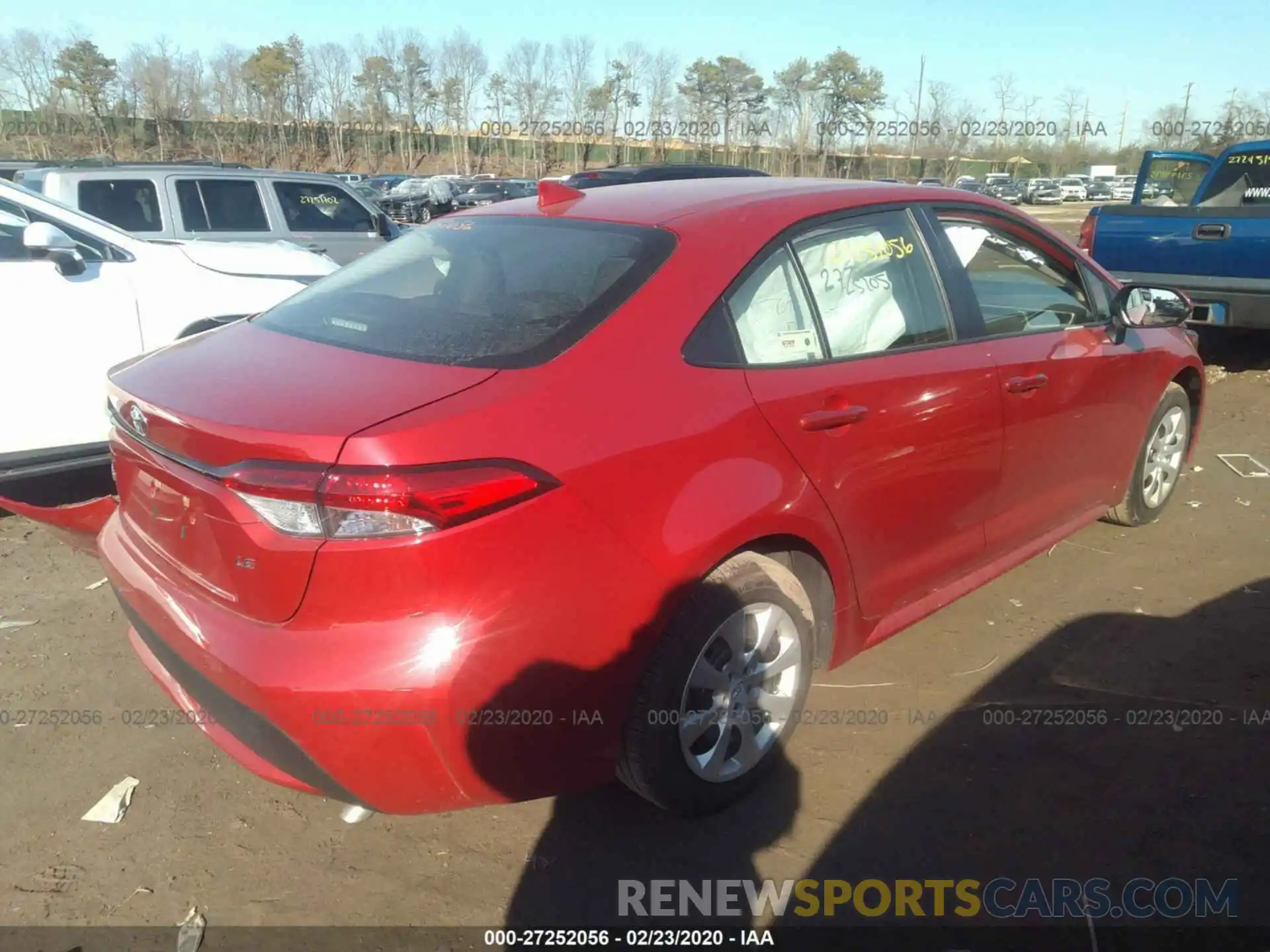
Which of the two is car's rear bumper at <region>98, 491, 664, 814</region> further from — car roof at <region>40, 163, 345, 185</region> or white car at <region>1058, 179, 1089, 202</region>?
white car at <region>1058, 179, 1089, 202</region>

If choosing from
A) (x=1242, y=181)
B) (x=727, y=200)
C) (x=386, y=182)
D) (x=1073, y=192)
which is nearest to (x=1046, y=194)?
(x=1073, y=192)

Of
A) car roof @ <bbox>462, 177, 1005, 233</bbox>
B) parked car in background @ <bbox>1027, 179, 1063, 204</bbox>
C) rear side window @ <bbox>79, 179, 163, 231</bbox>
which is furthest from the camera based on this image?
parked car in background @ <bbox>1027, 179, 1063, 204</bbox>

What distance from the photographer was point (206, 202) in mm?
9031

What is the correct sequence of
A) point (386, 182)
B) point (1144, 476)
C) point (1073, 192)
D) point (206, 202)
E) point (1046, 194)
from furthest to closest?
point (1073, 192) → point (1046, 194) → point (386, 182) → point (206, 202) → point (1144, 476)

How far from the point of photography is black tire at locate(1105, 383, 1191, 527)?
4477mm

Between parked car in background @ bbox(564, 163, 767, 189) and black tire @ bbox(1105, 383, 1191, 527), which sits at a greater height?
parked car in background @ bbox(564, 163, 767, 189)

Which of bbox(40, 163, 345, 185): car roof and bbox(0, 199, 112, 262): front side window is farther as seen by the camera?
bbox(40, 163, 345, 185): car roof

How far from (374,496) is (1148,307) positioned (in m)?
3.45

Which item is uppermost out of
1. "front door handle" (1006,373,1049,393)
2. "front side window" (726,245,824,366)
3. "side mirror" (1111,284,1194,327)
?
"front side window" (726,245,824,366)

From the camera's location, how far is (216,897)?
249 centimetres

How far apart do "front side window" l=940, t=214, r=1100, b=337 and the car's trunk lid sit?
6.74 ft

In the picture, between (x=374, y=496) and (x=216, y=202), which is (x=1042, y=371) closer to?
(x=374, y=496)

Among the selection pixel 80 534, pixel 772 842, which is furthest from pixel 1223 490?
pixel 80 534

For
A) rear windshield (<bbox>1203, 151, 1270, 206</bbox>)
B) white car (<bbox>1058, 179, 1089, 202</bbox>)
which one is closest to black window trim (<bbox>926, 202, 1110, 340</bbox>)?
rear windshield (<bbox>1203, 151, 1270, 206</bbox>)
